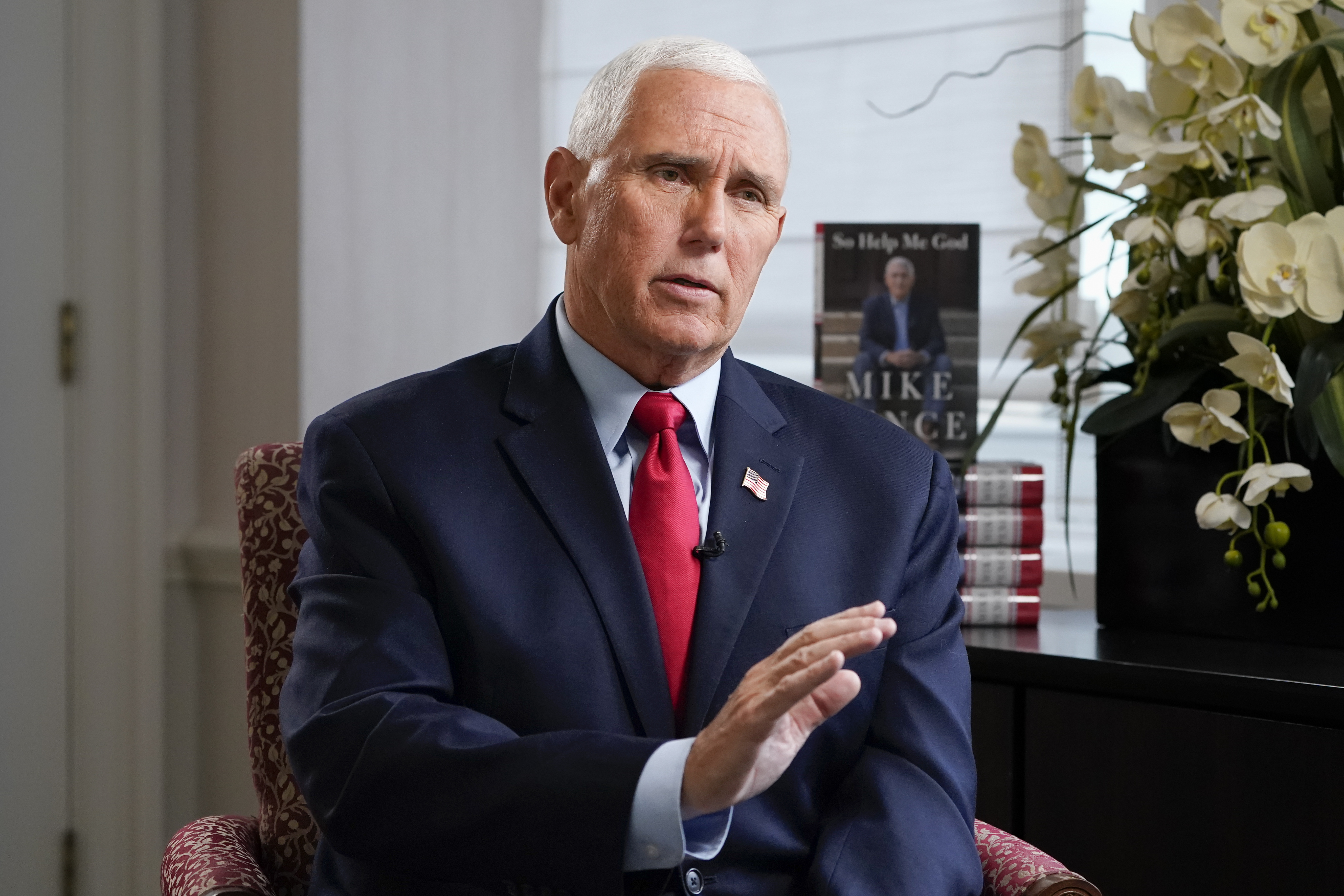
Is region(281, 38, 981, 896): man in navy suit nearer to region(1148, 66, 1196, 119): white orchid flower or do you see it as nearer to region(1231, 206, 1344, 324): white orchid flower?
region(1231, 206, 1344, 324): white orchid flower

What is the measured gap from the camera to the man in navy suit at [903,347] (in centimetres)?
200

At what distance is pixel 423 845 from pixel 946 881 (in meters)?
0.54

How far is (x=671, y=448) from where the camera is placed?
1.36m

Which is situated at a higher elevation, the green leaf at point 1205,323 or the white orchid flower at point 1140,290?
the white orchid flower at point 1140,290

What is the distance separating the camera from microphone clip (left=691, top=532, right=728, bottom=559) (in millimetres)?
1310

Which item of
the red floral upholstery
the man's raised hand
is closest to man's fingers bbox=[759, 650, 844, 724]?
the man's raised hand

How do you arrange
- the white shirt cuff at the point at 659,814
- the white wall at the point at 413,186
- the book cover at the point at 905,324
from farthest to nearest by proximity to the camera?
the white wall at the point at 413,186 < the book cover at the point at 905,324 < the white shirt cuff at the point at 659,814

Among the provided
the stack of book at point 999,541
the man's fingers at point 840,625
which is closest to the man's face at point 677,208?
the man's fingers at point 840,625

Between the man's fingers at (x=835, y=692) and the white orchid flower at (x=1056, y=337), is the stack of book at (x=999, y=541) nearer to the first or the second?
the white orchid flower at (x=1056, y=337)

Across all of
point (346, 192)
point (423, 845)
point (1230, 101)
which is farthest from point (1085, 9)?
point (423, 845)

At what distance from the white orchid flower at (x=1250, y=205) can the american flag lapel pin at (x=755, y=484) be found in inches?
27.7

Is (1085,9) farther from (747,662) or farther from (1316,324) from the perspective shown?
(747,662)

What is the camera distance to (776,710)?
100 cm

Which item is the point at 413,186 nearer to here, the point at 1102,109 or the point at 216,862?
the point at 1102,109
